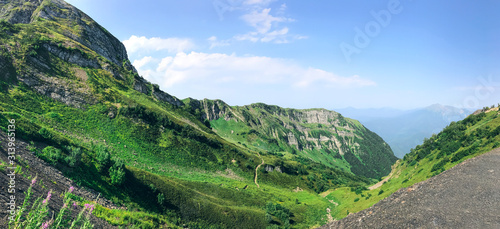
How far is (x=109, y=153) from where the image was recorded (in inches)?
1566

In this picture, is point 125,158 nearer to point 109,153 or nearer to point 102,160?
point 109,153

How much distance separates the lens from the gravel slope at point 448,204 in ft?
69.3

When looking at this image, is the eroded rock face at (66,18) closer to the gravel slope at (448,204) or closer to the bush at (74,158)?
the bush at (74,158)

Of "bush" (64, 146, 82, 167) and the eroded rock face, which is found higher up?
the eroded rock face

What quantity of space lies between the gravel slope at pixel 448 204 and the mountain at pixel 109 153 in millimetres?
26844

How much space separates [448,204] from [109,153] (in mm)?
50363

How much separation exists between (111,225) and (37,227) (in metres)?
14.6

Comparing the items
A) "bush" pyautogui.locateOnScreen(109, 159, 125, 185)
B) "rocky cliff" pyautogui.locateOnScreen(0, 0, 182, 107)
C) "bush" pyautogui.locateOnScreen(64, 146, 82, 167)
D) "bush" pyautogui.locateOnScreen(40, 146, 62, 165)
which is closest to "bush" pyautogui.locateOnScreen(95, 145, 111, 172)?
"bush" pyautogui.locateOnScreen(109, 159, 125, 185)

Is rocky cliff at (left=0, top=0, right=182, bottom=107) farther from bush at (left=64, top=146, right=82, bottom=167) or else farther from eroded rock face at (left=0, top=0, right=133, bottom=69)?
bush at (left=64, top=146, right=82, bottom=167)

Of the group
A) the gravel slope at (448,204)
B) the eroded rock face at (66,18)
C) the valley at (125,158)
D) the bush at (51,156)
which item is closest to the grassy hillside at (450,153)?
the valley at (125,158)

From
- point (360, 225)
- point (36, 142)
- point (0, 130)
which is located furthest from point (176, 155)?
point (360, 225)

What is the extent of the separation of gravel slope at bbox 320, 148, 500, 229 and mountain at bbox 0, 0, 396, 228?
26844 mm

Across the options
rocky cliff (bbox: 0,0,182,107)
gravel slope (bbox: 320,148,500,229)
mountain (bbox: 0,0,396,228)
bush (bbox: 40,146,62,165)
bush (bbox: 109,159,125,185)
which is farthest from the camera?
rocky cliff (bbox: 0,0,182,107)

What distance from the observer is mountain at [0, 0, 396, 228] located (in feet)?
89.9
